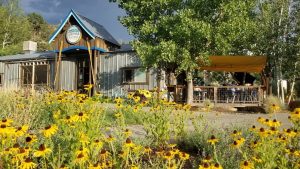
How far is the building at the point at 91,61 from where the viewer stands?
2277 cm

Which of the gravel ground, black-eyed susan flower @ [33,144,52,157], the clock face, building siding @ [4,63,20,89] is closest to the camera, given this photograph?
black-eyed susan flower @ [33,144,52,157]

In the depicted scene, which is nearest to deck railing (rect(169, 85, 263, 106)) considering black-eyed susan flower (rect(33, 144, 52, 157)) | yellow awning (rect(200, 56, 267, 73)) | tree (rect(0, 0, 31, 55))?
yellow awning (rect(200, 56, 267, 73))

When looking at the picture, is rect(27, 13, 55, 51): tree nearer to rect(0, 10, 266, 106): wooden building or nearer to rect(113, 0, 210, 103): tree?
rect(0, 10, 266, 106): wooden building

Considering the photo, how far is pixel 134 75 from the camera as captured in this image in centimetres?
2280

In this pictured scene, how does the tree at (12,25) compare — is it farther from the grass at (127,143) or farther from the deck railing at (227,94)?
the grass at (127,143)

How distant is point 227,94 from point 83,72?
10.9m

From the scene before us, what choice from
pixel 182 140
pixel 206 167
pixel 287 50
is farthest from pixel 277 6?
pixel 206 167

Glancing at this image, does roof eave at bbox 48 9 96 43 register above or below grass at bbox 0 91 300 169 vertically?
above

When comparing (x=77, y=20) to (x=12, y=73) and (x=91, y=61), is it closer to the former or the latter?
(x=91, y=61)

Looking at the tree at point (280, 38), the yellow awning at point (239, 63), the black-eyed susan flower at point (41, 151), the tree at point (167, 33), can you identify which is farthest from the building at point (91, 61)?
the black-eyed susan flower at point (41, 151)

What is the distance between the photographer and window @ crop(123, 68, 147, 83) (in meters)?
22.4

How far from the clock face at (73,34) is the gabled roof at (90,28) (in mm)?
561

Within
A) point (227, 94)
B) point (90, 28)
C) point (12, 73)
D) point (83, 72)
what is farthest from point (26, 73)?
point (227, 94)

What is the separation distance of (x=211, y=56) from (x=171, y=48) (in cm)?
258
